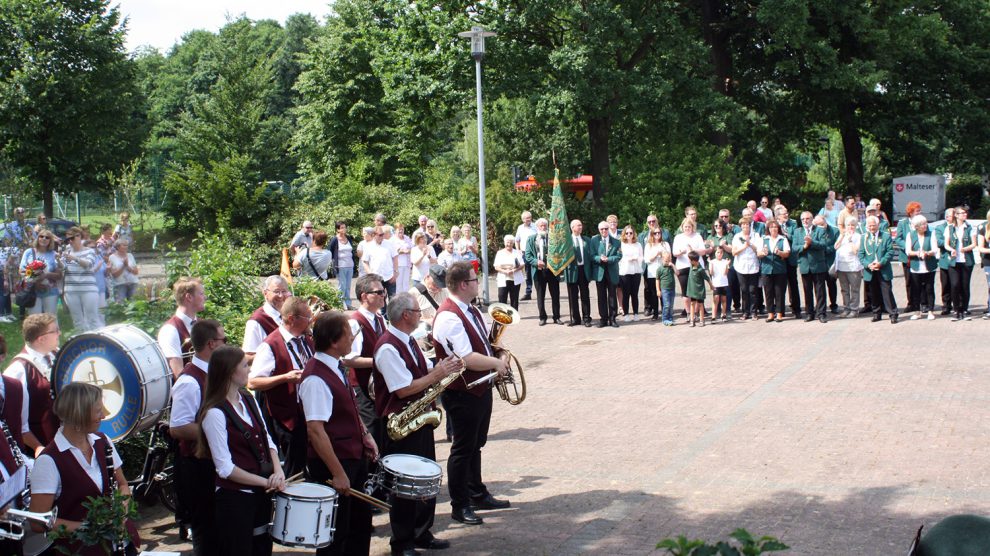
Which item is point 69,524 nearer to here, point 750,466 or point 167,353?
point 167,353

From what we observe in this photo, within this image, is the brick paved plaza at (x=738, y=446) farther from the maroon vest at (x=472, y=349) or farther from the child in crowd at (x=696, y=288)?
the child in crowd at (x=696, y=288)

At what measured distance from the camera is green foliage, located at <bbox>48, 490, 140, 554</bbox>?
191 inches

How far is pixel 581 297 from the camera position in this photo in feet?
59.8

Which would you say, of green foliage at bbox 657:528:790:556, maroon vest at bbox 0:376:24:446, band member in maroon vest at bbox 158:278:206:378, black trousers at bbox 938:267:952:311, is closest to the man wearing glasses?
black trousers at bbox 938:267:952:311

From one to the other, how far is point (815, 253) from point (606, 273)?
12.2ft

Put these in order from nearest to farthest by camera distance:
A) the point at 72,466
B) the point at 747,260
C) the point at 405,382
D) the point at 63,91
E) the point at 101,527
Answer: the point at 101,527 → the point at 72,466 → the point at 405,382 → the point at 747,260 → the point at 63,91

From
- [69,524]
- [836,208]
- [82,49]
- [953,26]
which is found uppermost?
[82,49]

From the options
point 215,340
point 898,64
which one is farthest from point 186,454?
point 898,64

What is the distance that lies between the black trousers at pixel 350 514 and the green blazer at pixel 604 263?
12085 mm

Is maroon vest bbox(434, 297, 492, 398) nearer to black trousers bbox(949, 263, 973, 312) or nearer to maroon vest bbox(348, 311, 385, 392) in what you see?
maroon vest bbox(348, 311, 385, 392)

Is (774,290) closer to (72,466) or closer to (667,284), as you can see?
(667,284)

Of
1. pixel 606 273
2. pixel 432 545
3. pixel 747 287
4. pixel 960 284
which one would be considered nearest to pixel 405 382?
pixel 432 545

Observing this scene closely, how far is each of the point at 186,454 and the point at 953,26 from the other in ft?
108

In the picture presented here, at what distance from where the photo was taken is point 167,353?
7660 mm
